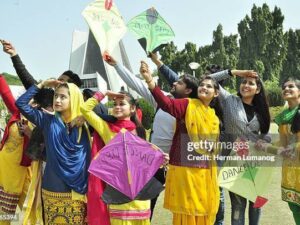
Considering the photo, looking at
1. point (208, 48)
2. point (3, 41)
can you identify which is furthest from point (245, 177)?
point (208, 48)

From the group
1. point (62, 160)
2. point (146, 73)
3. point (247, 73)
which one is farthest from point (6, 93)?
point (247, 73)

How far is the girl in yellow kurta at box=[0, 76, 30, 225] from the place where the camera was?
147 inches

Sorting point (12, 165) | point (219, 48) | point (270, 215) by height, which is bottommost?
point (270, 215)

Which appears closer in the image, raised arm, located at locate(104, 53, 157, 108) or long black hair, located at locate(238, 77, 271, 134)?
raised arm, located at locate(104, 53, 157, 108)

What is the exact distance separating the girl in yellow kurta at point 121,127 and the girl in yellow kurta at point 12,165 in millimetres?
967

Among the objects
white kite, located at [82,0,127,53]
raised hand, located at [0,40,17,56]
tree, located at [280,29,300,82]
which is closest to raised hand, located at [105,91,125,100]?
white kite, located at [82,0,127,53]

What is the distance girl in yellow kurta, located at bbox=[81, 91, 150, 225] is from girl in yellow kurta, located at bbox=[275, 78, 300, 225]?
124cm

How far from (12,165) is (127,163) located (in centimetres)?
128

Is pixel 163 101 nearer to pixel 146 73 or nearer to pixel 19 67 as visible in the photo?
pixel 146 73

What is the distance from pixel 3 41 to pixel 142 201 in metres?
1.79

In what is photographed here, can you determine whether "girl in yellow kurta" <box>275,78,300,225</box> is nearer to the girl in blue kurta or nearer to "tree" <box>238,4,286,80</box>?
the girl in blue kurta

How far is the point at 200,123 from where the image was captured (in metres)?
3.10

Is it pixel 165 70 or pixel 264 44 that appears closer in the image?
pixel 165 70

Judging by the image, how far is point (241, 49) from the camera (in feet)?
119
